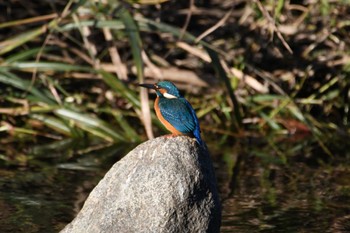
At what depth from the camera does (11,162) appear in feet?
27.9

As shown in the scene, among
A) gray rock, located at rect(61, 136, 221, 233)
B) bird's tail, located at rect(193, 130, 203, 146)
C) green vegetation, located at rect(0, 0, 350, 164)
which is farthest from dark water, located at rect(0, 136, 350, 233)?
bird's tail, located at rect(193, 130, 203, 146)

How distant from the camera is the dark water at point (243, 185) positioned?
21.7 feet

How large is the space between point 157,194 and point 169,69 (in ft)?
15.3

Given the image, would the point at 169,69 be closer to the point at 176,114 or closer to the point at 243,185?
the point at 243,185

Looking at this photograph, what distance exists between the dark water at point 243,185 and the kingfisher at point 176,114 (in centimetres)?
100

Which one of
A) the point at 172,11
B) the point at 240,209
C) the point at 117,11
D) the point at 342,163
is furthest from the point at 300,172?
the point at 172,11

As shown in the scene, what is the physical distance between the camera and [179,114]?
5.76m

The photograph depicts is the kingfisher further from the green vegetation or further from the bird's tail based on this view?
the green vegetation

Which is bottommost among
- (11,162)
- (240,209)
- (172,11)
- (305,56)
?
(240,209)

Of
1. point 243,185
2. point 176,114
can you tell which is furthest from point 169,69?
point 176,114

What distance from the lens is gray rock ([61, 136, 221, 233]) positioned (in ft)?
17.5

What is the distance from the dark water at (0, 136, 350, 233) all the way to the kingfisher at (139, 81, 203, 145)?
1005mm

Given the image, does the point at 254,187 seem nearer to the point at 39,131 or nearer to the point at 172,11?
the point at 39,131

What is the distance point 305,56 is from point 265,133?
3.60ft
